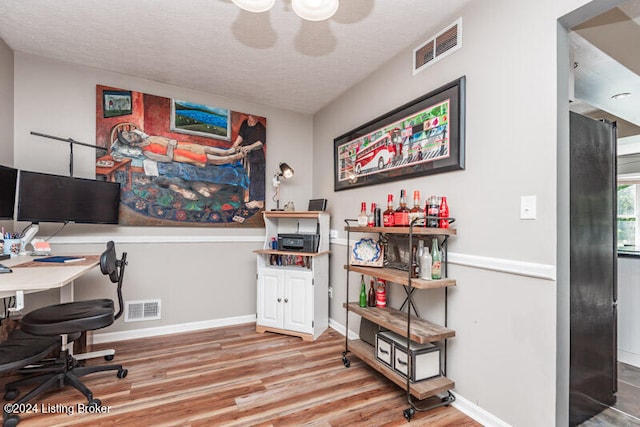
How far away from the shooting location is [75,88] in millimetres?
2836

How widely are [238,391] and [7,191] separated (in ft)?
7.14

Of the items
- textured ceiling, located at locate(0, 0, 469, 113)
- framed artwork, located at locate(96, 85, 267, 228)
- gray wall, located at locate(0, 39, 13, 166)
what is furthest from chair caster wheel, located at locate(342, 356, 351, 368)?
gray wall, located at locate(0, 39, 13, 166)

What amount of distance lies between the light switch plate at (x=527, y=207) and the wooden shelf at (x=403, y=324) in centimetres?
84

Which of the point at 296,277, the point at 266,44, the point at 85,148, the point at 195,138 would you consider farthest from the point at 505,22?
the point at 85,148

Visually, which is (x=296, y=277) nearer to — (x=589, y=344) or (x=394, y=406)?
(x=394, y=406)

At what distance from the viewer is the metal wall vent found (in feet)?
9.90

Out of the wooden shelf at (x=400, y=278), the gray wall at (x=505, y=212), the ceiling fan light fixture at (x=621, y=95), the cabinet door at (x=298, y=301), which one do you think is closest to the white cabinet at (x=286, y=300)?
the cabinet door at (x=298, y=301)

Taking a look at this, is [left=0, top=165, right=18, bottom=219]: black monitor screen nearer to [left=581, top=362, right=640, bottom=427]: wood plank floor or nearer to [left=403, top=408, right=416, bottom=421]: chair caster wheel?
[left=403, top=408, right=416, bottom=421]: chair caster wheel

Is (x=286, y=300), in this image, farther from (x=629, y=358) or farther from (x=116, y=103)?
(x=629, y=358)

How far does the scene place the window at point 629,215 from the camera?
3432 mm

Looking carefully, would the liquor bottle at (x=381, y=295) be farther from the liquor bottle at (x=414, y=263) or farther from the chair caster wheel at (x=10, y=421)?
the chair caster wheel at (x=10, y=421)

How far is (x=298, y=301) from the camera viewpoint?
3.13 metres

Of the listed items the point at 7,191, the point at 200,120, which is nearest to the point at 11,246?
the point at 7,191

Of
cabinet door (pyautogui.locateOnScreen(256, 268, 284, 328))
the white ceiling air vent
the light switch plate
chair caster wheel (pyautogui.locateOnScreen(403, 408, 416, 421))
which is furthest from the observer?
cabinet door (pyautogui.locateOnScreen(256, 268, 284, 328))
